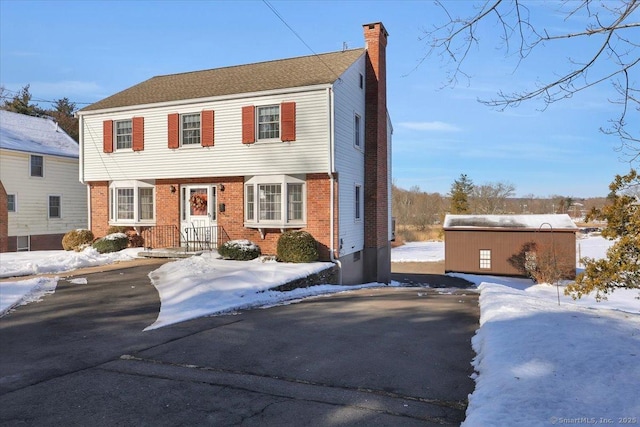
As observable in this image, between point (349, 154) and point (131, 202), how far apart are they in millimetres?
10017

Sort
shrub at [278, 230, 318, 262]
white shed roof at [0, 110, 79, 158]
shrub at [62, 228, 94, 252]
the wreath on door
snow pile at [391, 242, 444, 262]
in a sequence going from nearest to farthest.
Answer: shrub at [278, 230, 318, 262] → the wreath on door → shrub at [62, 228, 94, 252] → white shed roof at [0, 110, 79, 158] → snow pile at [391, 242, 444, 262]

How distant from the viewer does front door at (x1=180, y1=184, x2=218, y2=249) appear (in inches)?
711

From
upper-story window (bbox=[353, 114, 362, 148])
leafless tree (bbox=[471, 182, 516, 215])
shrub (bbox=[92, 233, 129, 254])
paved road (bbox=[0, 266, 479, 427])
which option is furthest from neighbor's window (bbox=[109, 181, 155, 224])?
leafless tree (bbox=[471, 182, 516, 215])

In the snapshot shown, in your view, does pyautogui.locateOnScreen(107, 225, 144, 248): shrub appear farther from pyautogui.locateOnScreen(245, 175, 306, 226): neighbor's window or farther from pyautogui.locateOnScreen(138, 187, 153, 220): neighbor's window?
pyautogui.locateOnScreen(245, 175, 306, 226): neighbor's window

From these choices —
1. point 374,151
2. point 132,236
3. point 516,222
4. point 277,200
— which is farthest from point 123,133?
point 516,222

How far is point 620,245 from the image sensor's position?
7.32m

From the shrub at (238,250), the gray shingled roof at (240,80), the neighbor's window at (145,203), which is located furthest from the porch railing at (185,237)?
the gray shingled roof at (240,80)

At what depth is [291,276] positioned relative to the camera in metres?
12.8

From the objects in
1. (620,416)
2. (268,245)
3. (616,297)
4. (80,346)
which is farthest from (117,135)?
(616,297)

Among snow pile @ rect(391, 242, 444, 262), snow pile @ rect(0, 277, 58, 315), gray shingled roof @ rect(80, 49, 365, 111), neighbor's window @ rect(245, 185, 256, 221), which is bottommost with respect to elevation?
snow pile @ rect(391, 242, 444, 262)

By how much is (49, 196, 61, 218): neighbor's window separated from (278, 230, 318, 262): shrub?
20.1 metres

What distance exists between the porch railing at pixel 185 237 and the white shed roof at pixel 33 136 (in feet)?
42.5

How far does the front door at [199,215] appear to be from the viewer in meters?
18.0

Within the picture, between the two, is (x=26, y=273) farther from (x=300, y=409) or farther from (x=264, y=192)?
(x=300, y=409)
